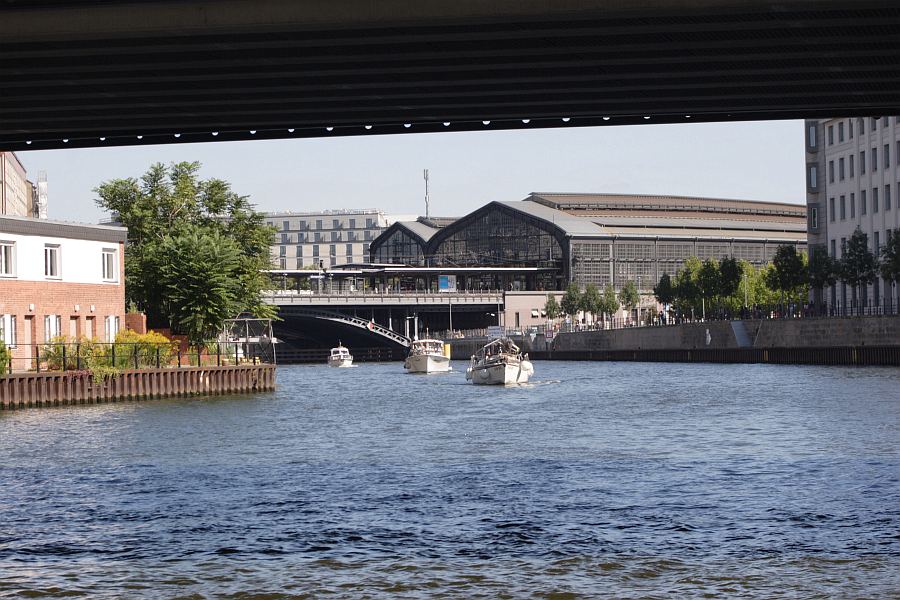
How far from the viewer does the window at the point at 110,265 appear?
84812 millimetres

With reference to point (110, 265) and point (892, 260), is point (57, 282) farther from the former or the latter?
point (892, 260)

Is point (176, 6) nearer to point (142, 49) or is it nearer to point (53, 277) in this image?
point (142, 49)

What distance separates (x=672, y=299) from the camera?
184125mm

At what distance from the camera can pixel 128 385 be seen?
241 ft

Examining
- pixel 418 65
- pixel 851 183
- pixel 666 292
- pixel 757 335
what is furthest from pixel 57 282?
pixel 666 292

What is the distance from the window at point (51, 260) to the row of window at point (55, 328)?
2.38 metres

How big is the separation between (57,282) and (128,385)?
9.25 metres

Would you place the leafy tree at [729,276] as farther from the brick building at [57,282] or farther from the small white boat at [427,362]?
the brick building at [57,282]

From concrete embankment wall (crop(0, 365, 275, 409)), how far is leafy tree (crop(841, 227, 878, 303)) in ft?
166

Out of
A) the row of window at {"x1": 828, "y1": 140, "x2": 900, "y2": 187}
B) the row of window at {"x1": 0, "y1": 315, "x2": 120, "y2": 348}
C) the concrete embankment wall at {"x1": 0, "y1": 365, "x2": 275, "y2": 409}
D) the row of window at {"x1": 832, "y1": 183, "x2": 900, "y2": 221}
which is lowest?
the concrete embankment wall at {"x1": 0, "y1": 365, "x2": 275, "y2": 409}

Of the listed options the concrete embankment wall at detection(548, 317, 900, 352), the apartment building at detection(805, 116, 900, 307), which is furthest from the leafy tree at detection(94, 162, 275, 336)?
the apartment building at detection(805, 116, 900, 307)

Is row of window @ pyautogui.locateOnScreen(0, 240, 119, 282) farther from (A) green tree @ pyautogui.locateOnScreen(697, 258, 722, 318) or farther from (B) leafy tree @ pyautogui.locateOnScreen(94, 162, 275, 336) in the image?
(A) green tree @ pyautogui.locateOnScreen(697, 258, 722, 318)

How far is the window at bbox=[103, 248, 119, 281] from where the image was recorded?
8481 cm

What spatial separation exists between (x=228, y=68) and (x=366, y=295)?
171 meters
